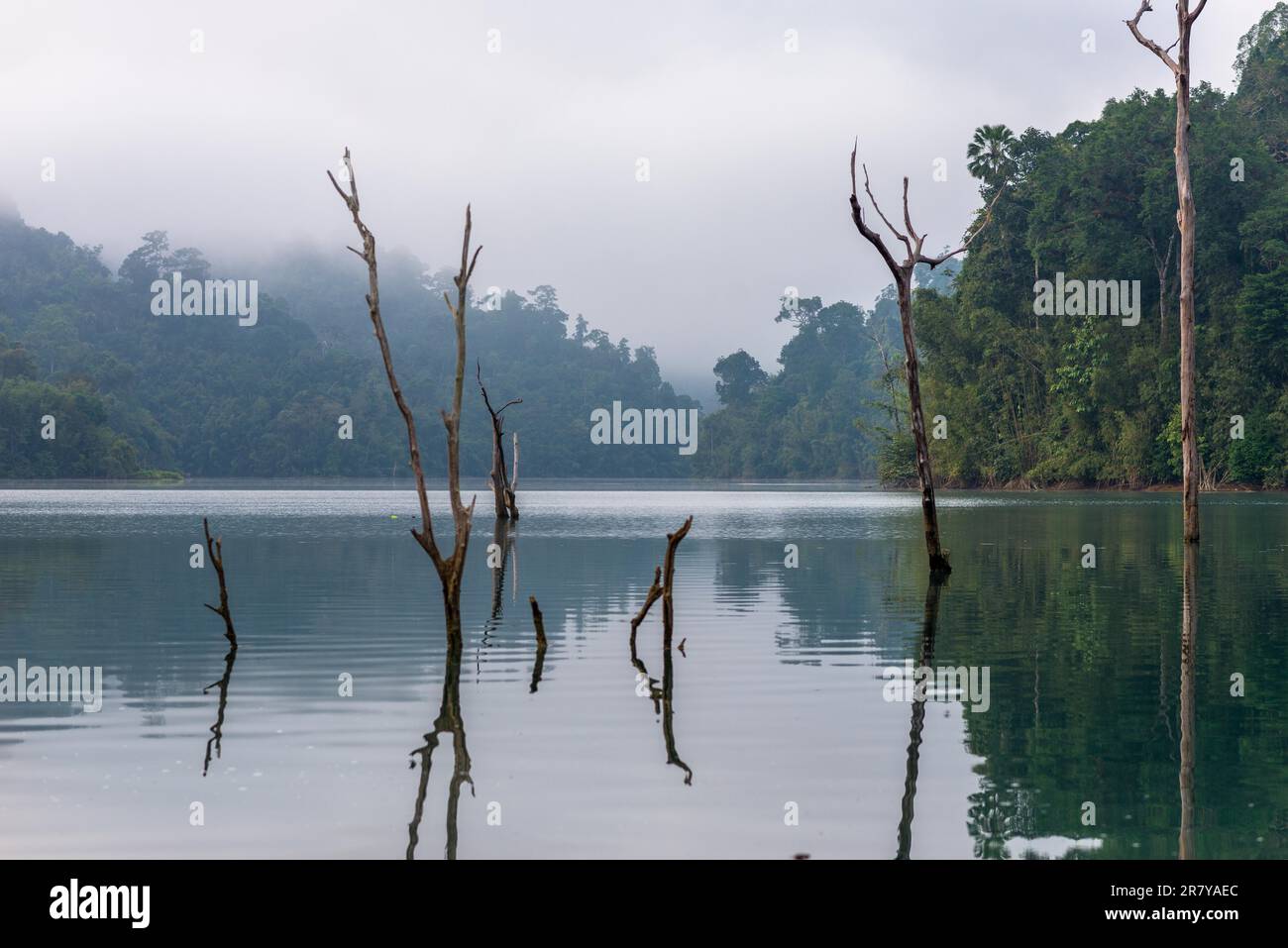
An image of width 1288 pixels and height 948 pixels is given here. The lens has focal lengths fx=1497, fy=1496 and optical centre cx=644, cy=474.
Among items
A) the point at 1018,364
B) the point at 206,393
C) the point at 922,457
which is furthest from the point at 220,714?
the point at 206,393

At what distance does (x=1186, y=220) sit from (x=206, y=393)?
437ft

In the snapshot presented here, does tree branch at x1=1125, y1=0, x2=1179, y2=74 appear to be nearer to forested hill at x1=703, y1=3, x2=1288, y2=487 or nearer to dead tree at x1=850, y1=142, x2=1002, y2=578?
dead tree at x1=850, y1=142, x2=1002, y2=578

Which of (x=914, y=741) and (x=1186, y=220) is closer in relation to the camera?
(x=914, y=741)

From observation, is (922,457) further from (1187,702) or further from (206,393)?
(206,393)

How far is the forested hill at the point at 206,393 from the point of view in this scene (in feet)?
393

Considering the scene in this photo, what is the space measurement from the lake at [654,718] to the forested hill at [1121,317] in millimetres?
45820

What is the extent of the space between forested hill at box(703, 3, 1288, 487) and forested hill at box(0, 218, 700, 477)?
67683 millimetres

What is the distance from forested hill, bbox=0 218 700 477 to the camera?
119938mm

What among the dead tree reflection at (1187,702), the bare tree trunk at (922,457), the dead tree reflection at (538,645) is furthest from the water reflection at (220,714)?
the bare tree trunk at (922,457)

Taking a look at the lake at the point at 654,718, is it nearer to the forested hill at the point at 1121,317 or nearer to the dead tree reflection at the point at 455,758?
the dead tree reflection at the point at 455,758

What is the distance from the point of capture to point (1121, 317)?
77312 mm
